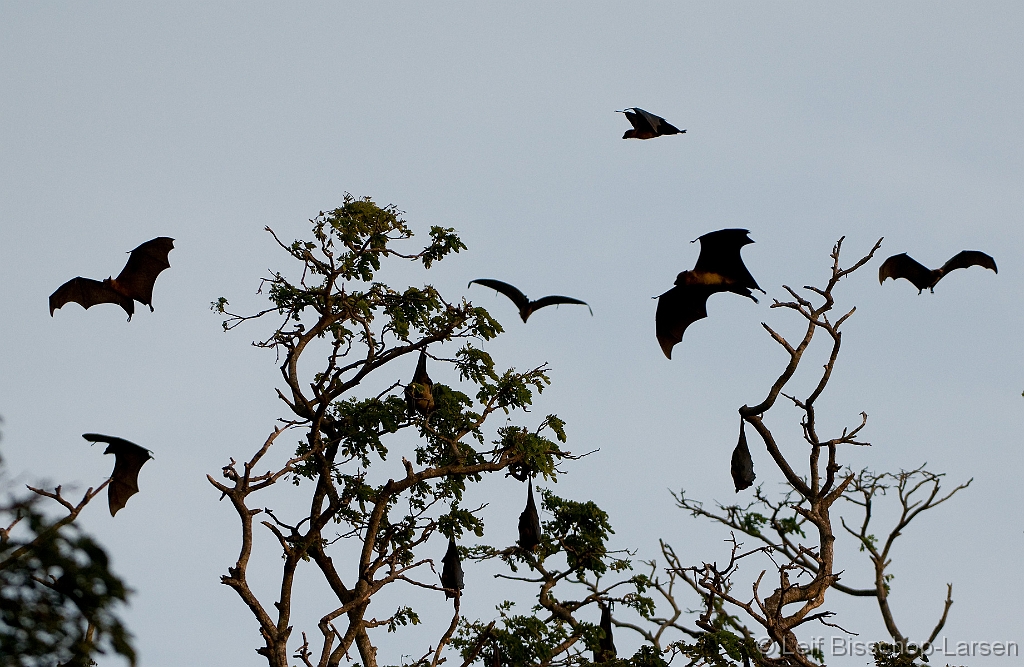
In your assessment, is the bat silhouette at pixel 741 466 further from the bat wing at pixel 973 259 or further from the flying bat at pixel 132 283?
the flying bat at pixel 132 283

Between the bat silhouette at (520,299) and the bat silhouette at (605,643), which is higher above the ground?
the bat silhouette at (520,299)

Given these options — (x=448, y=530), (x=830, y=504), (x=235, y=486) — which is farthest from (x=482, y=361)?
(x=830, y=504)

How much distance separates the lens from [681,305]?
13.8 metres

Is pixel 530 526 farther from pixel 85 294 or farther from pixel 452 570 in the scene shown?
pixel 85 294

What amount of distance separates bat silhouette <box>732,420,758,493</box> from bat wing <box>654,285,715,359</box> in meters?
1.48

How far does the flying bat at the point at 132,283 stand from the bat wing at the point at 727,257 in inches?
280

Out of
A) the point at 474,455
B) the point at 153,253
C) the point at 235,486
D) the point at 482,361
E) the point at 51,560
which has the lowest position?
the point at 51,560

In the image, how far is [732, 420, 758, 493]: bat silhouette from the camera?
14250 millimetres

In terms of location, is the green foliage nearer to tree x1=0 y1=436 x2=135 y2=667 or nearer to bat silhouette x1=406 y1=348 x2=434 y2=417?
tree x1=0 y1=436 x2=135 y2=667

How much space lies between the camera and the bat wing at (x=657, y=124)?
12.0m

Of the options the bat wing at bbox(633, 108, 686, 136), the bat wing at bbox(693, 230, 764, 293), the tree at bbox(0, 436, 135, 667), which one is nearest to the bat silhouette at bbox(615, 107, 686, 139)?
the bat wing at bbox(633, 108, 686, 136)

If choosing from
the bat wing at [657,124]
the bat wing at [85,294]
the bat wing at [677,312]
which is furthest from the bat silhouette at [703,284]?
the bat wing at [85,294]

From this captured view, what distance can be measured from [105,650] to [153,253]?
37.2ft

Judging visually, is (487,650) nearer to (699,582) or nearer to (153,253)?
(699,582)
